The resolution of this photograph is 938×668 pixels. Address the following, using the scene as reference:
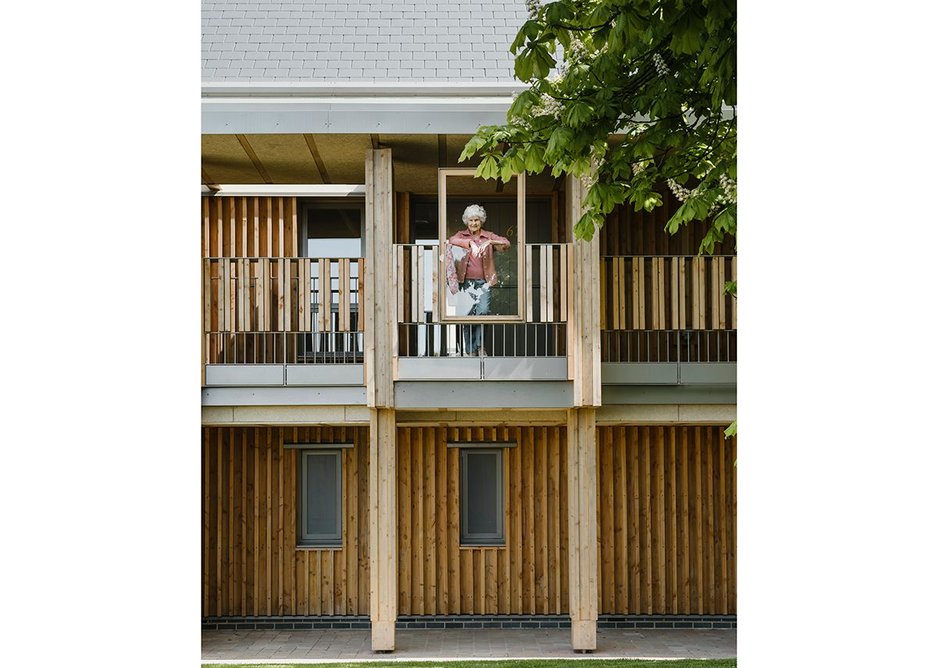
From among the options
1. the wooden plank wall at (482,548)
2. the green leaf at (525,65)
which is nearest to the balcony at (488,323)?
the wooden plank wall at (482,548)

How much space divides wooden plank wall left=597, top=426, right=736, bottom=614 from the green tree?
235 inches

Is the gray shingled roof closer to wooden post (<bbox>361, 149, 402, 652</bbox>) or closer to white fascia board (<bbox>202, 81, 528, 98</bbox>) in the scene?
white fascia board (<bbox>202, 81, 528, 98</bbox>)

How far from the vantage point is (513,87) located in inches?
371

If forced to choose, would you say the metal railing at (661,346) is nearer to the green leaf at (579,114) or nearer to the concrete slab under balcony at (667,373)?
the concrete slab under balcony at (667,373)

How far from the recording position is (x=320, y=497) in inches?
469

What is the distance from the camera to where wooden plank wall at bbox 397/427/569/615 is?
11.7 m

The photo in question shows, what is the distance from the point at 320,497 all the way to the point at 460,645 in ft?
8.74

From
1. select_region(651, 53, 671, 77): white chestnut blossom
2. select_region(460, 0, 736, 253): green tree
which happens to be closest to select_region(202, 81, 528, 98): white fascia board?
select_region(460, 0, 736, 253): green tree

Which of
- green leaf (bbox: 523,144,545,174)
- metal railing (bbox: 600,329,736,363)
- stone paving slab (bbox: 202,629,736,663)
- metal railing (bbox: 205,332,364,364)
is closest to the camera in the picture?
green leaf (bbox: 523,144,545,174)

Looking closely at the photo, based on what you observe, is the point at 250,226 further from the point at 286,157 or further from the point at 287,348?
the point at 286,157

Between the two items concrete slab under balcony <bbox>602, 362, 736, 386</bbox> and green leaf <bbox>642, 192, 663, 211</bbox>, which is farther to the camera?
concrete slab under balcony <bbox>602, 362, 736, 386</bbox>

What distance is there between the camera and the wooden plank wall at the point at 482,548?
1170cm
